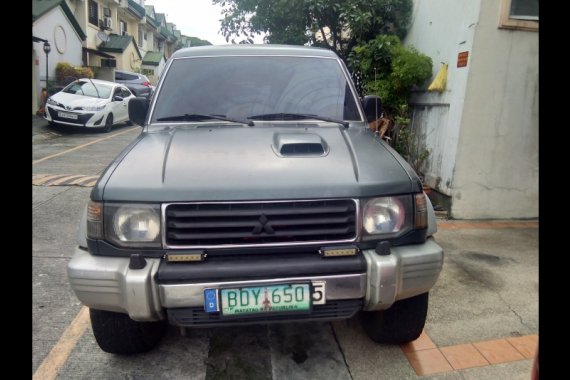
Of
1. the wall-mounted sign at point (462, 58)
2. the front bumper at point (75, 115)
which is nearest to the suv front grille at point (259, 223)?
the wall-mounted sign at point (462, 58)

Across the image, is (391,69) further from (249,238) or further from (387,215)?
(249,238)

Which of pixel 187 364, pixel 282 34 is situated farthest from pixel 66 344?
pixel 282 34

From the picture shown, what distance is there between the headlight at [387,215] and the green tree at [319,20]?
6008 millimetres

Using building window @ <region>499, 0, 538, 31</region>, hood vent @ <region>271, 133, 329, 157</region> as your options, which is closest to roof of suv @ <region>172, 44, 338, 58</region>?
hood vent @ <region>271, 133, 329, 157</region>

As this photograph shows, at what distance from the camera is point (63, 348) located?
8.94ft

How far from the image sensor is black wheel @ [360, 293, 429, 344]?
2576 millimetres

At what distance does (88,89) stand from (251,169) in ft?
44.2

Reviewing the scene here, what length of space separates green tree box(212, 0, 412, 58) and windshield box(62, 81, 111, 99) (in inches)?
243

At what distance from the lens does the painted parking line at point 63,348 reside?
Result: 2.50m

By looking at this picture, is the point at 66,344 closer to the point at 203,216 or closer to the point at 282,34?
the point at 203,216

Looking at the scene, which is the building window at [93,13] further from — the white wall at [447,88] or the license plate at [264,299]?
the license plate at [264,299]

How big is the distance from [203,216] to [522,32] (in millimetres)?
4761

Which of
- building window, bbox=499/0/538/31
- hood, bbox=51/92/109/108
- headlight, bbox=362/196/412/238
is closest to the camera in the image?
headlight, bbox=362/196/412/238

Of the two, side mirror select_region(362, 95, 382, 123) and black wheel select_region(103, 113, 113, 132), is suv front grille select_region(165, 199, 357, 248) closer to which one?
side mirror select_region(362, 95, 382, 123)
